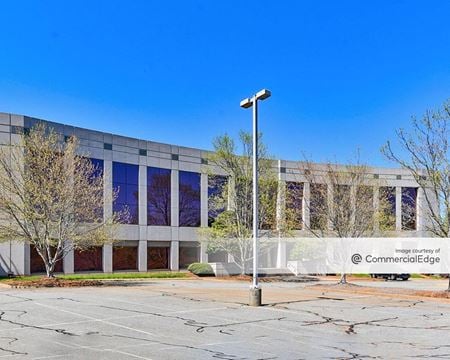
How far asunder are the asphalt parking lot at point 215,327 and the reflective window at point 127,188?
2095cm

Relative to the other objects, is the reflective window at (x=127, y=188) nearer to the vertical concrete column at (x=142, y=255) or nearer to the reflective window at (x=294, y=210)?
the vertical concrete column at (x=142, y=255)

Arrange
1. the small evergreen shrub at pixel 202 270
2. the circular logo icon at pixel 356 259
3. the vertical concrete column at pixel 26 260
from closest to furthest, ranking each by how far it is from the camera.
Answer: the vertical concrete column at pixel 26 260 → the small evergreen shrub at pixel 202 270 → the circular logo icon at pixel 356 259

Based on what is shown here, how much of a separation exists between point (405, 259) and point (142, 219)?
22409 millimetres

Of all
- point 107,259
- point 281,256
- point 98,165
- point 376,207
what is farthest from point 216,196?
point 281,256

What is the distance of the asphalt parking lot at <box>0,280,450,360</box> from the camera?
9.95 metres

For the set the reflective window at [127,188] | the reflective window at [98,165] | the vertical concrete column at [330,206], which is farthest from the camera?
the reflective window at [127,188]

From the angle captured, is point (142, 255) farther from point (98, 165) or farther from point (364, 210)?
point (364, 210)

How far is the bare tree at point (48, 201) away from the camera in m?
26.8

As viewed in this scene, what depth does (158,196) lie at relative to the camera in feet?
147

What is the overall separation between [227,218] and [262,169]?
399 centimetres

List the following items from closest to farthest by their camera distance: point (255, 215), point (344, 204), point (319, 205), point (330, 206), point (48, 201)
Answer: point (255, 215), point (48, 201), point (344, 204), point (330, 206), point (319, 205)

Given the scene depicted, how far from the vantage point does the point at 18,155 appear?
1157 inches

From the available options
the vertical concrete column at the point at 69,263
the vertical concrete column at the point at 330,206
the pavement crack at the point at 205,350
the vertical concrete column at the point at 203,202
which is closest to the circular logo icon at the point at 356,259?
the vertical concrete column at the point at 330,206

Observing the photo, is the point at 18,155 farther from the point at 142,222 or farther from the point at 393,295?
the point at 393,295
